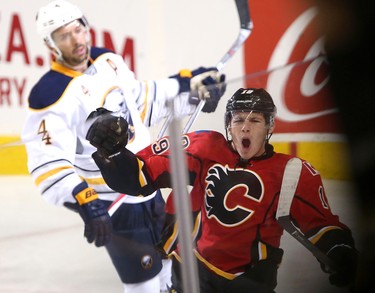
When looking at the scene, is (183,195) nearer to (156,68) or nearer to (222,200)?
(222,200)

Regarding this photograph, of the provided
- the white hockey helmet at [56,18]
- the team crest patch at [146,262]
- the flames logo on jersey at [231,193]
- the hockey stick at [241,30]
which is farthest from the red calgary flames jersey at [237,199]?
the hockey stick at [241,30]

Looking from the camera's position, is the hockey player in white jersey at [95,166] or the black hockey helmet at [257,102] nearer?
the black hockey helmet at [257,102]

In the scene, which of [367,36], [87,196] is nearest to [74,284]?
[87,196]

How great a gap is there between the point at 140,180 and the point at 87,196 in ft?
0.75

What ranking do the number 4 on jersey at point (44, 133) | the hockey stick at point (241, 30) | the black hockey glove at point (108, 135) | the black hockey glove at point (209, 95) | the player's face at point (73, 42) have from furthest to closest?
1. the hockey stick at point (241, 30)
2. the player's face at point (73, 42)
3. the number 4 on jersey at point (44, 133)
4. the black hockey glove at point (108, 135)
5. the black hockey glove at point (209, 95)

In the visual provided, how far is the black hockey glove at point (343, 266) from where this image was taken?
0.75m

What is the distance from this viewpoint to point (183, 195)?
0.77 meters

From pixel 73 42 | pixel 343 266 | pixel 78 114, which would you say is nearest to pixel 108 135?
pixel 343 266

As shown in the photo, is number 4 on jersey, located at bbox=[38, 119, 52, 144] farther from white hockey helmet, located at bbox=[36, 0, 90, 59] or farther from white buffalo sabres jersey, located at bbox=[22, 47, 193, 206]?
white hockey helmet, located at bbox=[36, 0, 90, 59]

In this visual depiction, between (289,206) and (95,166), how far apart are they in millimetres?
285

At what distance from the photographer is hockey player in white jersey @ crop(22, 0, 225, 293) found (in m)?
0.90

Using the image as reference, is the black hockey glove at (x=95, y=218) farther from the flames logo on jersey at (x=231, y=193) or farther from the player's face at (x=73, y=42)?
the player's face at (x=73, y=42)

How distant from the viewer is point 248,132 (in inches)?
30.1

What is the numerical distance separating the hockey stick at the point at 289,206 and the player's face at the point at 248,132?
1.6 inches
